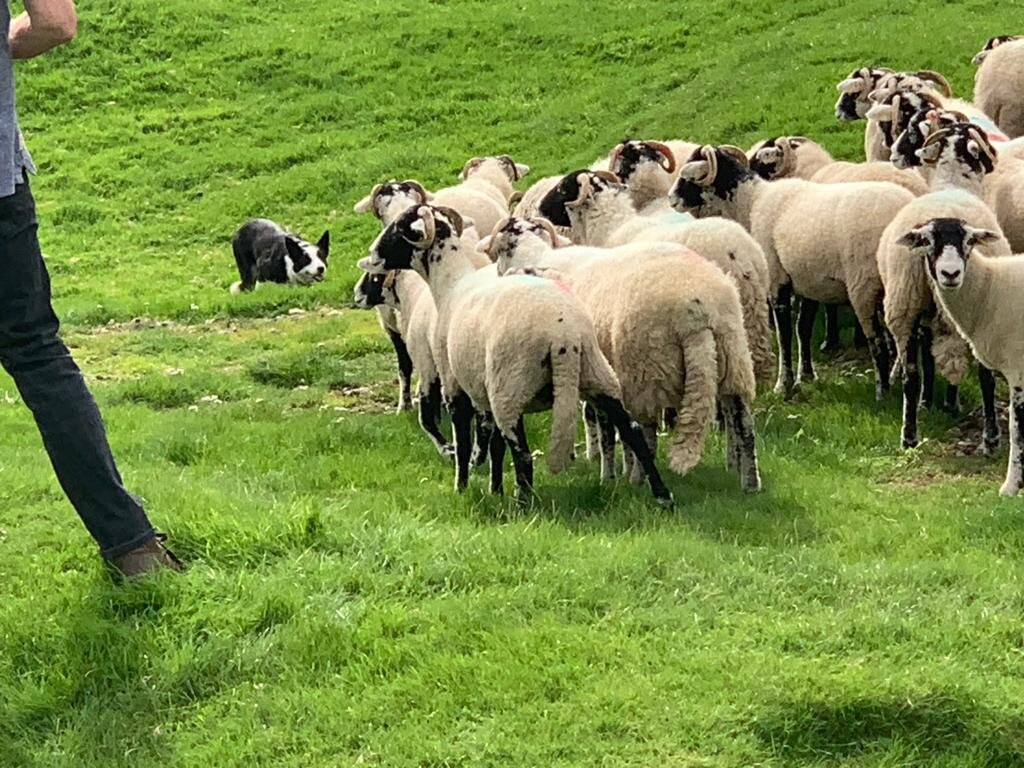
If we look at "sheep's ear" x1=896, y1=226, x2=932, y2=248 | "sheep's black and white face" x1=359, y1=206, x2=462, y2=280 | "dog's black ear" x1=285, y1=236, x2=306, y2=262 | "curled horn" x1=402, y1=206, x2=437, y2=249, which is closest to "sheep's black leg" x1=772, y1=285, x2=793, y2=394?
"sheep's ear" x1=896, y1=226, x2=932, y2=248

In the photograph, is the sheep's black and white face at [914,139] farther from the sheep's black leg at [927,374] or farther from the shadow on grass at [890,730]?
the shadow on grass at [890,730]

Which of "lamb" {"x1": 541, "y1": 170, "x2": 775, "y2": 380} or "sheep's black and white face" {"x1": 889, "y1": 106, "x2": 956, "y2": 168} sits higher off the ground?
"sheep's black and white face" {"x1": 889, "y1": 106, "x2": 956, "y2": 168}

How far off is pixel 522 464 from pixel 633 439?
633mm

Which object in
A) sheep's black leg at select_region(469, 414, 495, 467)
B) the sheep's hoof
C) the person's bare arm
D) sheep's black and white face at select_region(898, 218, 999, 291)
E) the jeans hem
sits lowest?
the sheep's hoof

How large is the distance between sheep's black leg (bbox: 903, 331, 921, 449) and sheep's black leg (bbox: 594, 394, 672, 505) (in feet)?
7.28

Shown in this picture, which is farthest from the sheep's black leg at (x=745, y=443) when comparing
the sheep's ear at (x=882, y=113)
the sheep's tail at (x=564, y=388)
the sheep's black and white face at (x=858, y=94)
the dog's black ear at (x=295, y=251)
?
the dog's black ear at (x=295, y=251)

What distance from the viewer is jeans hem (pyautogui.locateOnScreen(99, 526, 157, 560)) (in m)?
5.43

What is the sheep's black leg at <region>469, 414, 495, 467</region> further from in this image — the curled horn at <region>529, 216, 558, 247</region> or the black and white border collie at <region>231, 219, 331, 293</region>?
the black and white border collie at <region>231, 219, 331, 293</region>

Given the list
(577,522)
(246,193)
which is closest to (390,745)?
(577,522)

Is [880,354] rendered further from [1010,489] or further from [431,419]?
[431,419]

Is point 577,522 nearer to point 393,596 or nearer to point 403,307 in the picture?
point 393,596

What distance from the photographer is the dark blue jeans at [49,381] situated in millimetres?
4969

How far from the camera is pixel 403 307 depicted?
10.3m

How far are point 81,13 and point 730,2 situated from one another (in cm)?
1387
